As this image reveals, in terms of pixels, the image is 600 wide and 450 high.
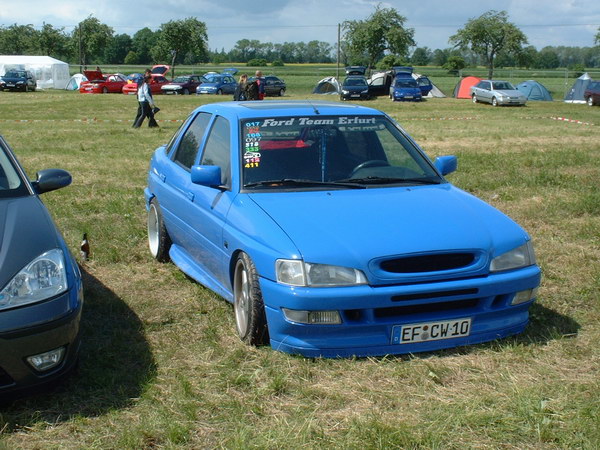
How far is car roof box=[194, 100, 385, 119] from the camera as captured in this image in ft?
17.8

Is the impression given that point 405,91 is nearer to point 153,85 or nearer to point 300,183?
point 153,85

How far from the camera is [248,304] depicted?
4.40 meters

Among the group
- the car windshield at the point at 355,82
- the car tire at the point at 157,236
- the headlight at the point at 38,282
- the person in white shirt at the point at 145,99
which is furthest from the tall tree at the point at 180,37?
the headlight at the point at 38,282

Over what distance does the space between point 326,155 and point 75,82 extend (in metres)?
48.6

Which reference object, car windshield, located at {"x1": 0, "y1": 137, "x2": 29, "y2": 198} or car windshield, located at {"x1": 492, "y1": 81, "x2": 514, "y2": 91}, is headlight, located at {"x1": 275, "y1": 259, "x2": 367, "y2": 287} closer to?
car windshield, located at {"x1": 0, "y1": 137, "x2": 29, "y2": 198}

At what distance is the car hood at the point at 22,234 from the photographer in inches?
146

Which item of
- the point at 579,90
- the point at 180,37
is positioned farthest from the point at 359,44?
the point at 579,90

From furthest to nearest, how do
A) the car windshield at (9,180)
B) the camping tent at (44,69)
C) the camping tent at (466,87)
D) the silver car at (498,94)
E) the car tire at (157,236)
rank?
the camping tent at (44,69), the camping tent at (466,87), the silver car at (498,94), the car tire at (157,236), the car windshield at (9,180)

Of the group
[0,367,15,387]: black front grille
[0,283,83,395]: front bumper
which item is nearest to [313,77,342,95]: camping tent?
[0,283,83,395]: front bumper

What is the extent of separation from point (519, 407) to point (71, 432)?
2175 millimetres

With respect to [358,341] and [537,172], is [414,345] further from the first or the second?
[537,172]

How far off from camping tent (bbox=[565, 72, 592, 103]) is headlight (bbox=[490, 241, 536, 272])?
37291 millimetres

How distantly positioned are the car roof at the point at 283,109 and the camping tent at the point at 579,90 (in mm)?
36281

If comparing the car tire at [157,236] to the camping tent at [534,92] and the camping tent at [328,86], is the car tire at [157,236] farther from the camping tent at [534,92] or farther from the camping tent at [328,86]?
the camping tent at [328,86]
